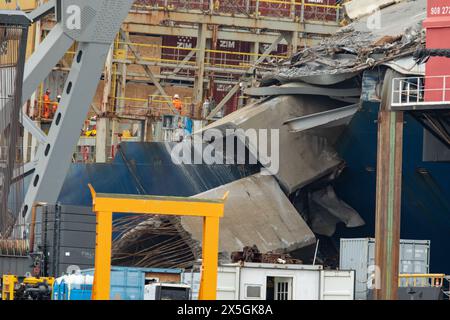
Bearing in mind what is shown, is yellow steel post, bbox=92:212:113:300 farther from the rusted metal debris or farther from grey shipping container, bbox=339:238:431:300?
grey shipping container, bbox=339:238:431:300

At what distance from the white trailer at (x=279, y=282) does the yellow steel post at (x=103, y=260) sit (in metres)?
8.80

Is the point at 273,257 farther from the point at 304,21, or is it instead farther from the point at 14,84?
the point at 304,21

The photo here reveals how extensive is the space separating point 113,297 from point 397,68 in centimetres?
1642

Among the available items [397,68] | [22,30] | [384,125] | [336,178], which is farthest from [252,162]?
[22,30]

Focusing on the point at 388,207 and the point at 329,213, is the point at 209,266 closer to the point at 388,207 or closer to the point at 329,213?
the point at 388,207

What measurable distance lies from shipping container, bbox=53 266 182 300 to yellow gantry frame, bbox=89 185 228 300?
8.66 feet

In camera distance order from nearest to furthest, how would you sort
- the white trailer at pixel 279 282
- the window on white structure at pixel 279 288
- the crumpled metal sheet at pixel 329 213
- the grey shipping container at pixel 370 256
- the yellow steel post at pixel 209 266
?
1. the yellow steel post at pixel 209 266
2. the white trailer at pixel 279 282
3. the window on white structure at pixel 279 288
4. the grey shipping container at pixel 370 256
5. the crumpled metal sheet at pixel 329 213

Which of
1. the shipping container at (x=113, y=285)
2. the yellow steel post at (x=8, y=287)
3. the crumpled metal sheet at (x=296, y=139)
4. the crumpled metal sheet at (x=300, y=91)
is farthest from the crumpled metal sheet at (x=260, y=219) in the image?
the yellow steel post at (x=8, y=287)

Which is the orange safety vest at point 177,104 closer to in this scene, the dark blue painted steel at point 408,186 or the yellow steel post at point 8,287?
the dark blue painted steel at point 408,186

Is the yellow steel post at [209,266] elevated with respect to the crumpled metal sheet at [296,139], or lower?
lower

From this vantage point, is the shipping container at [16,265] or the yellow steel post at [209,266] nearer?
the yellow steel post at [209,266]

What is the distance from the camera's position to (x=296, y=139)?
187 feet

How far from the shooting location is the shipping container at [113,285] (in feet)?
117

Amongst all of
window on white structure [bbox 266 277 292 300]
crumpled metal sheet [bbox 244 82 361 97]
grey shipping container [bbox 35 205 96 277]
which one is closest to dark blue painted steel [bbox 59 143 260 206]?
crumpled metal sheet [bbox 244 82 361 97]
